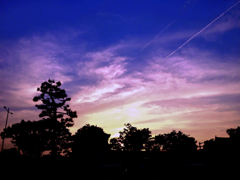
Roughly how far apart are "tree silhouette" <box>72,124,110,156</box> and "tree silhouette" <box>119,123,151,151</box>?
15.1 meters

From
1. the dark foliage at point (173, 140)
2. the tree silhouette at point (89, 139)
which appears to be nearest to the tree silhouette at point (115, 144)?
the tree silhouette at point (89, 139)

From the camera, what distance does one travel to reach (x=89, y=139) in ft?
221

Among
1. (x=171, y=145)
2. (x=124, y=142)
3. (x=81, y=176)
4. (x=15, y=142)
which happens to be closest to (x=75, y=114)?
(x=81, y=176)

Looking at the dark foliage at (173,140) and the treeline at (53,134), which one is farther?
the dark foliage at (173,140)

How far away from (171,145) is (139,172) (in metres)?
76.5

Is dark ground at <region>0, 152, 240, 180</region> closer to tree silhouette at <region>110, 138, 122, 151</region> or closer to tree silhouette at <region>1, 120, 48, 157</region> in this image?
tree silhouette at <region>1, 120, 48, 157</region>

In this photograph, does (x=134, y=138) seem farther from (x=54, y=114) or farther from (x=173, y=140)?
(x=54, y=114)

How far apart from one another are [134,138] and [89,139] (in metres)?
25.6

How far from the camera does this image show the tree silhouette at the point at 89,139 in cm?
6469

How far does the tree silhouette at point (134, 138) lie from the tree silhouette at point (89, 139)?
49.7 feet

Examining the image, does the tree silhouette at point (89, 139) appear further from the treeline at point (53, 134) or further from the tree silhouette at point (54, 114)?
the tree silhouette at point (54, 114)

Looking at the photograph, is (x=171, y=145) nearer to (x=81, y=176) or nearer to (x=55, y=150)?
(x=55, y=150)

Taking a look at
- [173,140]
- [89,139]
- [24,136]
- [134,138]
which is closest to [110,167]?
[24,136]

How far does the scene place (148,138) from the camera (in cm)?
8638
